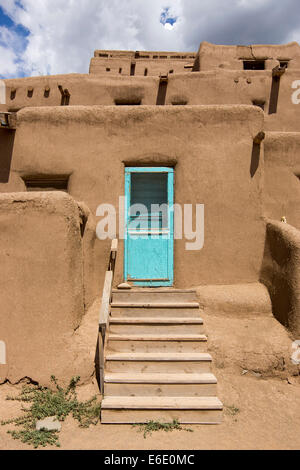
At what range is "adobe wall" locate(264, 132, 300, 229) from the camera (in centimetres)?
664

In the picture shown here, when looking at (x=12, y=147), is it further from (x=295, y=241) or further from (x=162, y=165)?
(x=295, y=241)

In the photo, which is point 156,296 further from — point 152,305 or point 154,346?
point 154,346

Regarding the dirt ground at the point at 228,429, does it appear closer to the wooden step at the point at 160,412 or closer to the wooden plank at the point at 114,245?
the wooden step at the point at 160,412

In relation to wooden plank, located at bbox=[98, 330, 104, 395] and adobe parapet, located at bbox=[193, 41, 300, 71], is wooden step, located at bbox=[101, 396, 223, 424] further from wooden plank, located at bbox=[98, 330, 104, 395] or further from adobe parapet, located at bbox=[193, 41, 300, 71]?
adobe parapet, located at bbox=[193, 41, 300, 71]

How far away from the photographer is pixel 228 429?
3.81m

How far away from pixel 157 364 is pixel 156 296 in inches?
49.0

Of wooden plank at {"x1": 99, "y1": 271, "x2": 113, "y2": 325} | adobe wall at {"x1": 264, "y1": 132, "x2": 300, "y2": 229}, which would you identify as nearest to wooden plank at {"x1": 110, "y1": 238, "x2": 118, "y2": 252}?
wooden plank at {"x1": 99, "y1": 271, "x2": 113, "y2": 325}

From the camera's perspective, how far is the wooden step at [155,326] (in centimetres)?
502

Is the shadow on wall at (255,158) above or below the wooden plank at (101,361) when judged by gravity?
above

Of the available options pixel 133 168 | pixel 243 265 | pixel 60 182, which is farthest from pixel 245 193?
pixel 60 182

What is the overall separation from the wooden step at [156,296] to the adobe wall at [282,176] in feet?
8.36

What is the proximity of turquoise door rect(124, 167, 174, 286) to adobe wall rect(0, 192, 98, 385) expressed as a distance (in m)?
1.61

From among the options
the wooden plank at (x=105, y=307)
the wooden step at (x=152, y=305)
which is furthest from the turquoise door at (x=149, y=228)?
the wooden plank at (x=105, y=307)

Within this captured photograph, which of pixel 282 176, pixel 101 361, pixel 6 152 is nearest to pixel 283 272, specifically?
pixel 282 176
